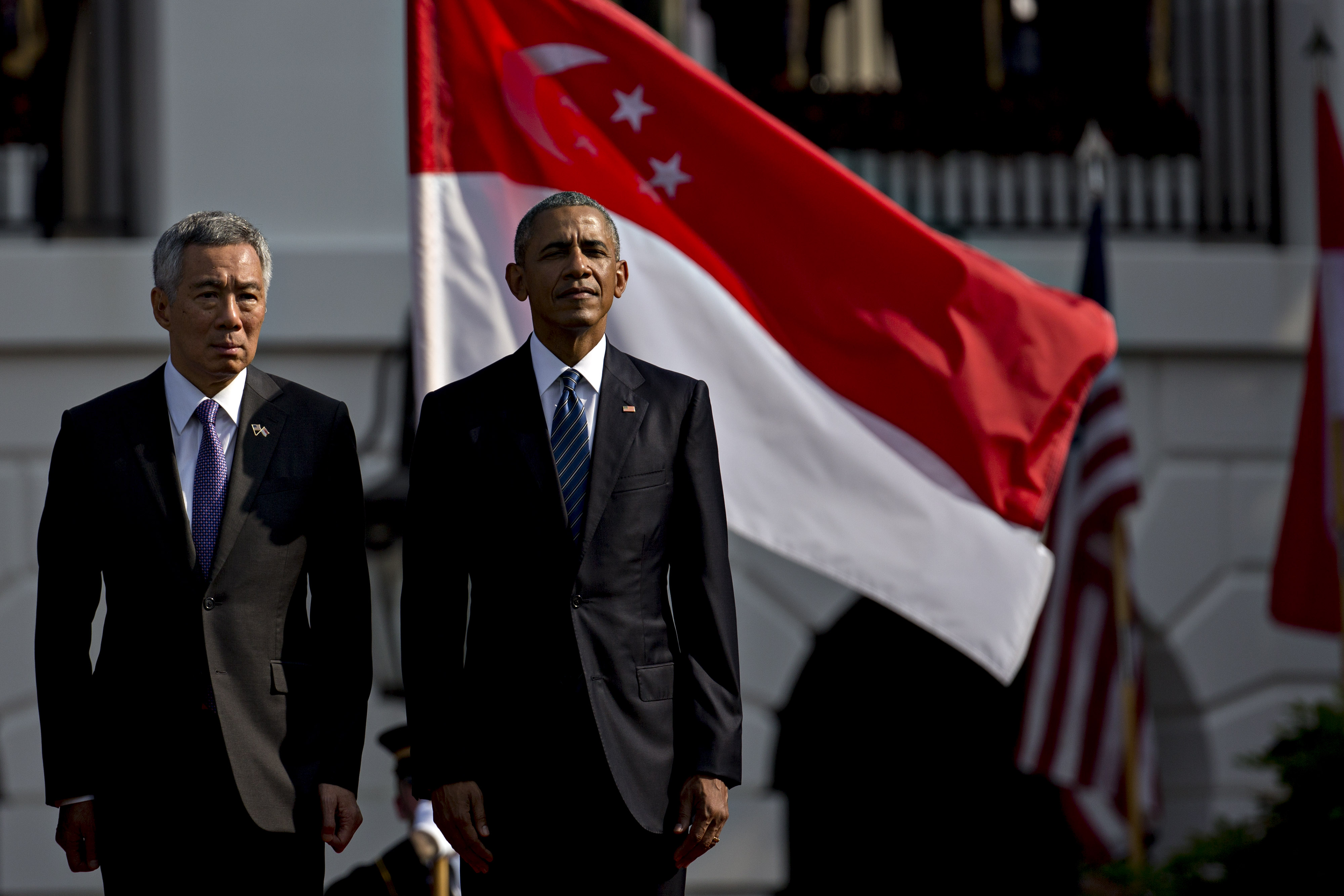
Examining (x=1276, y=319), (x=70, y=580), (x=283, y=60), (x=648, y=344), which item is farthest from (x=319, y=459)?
(x=1276, y=319)

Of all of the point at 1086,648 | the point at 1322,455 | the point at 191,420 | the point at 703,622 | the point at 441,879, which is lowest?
the point at 1086,648

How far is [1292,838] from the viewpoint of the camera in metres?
4.53

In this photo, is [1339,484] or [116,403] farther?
[1339,484]

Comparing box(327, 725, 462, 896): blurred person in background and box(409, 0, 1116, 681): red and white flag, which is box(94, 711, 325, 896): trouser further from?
box(409, 0, 1116, 681): red and white flag

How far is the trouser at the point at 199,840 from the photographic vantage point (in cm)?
280

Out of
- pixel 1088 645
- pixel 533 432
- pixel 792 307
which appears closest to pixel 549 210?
pixel 533 432

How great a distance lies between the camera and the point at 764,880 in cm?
777

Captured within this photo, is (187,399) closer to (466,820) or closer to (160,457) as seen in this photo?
(160,457)

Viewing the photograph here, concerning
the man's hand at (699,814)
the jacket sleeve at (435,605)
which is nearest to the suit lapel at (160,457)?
the jacket sleeve at (435,605)

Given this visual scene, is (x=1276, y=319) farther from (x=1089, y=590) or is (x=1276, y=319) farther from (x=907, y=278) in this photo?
(x=907, y=278)

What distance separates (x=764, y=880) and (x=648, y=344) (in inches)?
169

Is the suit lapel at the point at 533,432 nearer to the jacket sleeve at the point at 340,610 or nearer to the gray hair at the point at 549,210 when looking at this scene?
the gray hair at the point at 549,210

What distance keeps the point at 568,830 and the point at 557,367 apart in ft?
2.73

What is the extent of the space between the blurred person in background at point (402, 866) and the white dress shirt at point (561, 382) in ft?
5.09
